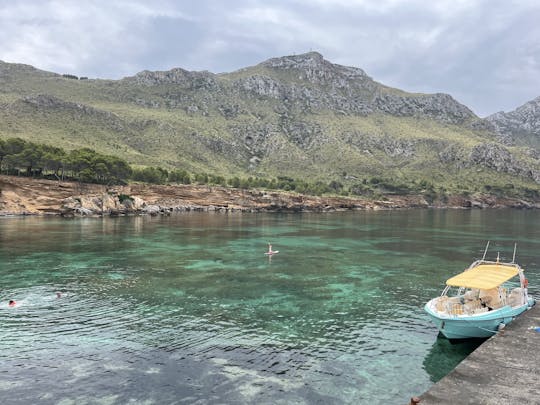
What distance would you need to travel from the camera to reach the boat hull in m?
24.5

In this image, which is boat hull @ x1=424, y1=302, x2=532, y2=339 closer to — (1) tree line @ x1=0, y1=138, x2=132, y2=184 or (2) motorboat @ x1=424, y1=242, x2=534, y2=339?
(2) motorboat @ x1=424, y1=242, x2=534, y2=339

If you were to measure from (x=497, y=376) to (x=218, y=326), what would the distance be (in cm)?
1710

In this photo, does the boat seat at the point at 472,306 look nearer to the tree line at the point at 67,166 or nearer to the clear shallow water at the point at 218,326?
the clear shallow water at the point at 218,326

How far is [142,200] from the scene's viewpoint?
14000 centimetres

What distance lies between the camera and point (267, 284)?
136ft

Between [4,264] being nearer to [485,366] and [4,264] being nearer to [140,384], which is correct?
[140,384]

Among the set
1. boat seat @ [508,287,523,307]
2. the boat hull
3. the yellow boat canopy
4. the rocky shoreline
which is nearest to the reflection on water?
the boat hull

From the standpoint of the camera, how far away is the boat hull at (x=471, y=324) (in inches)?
966

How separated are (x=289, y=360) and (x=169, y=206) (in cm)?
13285

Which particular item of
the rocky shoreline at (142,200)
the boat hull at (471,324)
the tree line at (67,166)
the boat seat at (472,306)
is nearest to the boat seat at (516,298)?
the boat seat at (472,306)

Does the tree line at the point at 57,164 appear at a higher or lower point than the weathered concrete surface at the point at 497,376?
higher

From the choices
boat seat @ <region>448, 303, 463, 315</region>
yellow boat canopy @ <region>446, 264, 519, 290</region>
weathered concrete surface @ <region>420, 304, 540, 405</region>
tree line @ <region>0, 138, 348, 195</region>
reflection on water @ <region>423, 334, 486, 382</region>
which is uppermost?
tree line @ <region>0, 138, 348, 195</region>

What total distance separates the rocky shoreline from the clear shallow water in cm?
6320

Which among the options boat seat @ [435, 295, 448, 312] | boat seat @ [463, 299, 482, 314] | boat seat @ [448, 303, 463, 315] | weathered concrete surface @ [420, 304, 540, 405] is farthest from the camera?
boat seat @ [463, 299, 482, 314]
